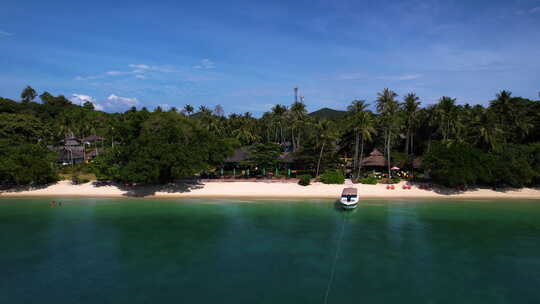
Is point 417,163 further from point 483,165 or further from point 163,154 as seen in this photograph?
point 163,154

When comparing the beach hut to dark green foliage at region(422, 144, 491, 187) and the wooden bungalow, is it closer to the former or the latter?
dark green foliage at region(422, 144, 491, 187)

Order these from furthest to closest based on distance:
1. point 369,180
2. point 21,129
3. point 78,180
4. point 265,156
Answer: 1. point 21,129
2. point 265,156
3. point 78,180
4. point 369,180

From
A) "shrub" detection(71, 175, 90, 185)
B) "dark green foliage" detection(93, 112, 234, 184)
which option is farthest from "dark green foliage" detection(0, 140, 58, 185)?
"dark green foliage" detection(93, 112, 234, 184)

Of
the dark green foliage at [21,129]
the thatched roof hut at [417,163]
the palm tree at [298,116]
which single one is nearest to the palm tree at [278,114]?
the palm tree at [298,116]

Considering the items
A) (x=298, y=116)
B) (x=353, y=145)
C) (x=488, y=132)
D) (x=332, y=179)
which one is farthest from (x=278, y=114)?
(x=488, y=132)

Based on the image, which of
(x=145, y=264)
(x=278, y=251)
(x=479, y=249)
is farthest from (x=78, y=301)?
(x=479, y=249)

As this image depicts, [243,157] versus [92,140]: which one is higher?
[92,140]
